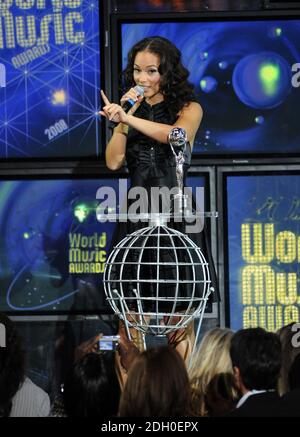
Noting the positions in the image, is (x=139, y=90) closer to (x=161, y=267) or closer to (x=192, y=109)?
(x=192, y=109)

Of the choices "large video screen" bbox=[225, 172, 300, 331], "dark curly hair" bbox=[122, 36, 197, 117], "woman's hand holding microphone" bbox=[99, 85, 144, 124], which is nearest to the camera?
"woman's hand holding microphone" bbox=[99, 85, 144, 124]

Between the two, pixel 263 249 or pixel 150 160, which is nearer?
pixel 150 160

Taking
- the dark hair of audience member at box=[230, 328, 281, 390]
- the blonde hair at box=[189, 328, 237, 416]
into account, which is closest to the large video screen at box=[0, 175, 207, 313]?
the blonde hair at box=[189, 328, 237, 416]

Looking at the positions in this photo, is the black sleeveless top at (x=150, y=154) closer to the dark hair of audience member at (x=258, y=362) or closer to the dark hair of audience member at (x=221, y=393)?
the dark hair of audience member at (x=221, y=393)

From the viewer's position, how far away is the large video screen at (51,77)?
4.73 m

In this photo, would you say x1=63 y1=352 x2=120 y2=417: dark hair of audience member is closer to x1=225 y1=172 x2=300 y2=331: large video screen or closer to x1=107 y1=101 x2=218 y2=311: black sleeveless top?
x1=107 y1=101 x2=218 y2=311: black sleeveless top

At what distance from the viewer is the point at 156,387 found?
9.02 ft

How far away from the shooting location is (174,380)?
2768 mm

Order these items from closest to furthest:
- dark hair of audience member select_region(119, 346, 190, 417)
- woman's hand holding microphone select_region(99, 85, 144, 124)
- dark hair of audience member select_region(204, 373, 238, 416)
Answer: dark hair of audience member select_region(119, 346, 190, 417)
dark hair of audience member select_region(204, 373, 238, 416)
woman's hand holding microphone select_region(99, 85, 144, 124)

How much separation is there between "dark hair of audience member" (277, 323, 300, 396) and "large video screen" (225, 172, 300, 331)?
62 centimetres

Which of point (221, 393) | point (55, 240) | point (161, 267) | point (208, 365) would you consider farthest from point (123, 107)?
point (55, 240)

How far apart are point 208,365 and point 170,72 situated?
47.0 inches

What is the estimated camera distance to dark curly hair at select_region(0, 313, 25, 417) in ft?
10.8

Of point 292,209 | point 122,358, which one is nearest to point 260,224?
point 292,209
